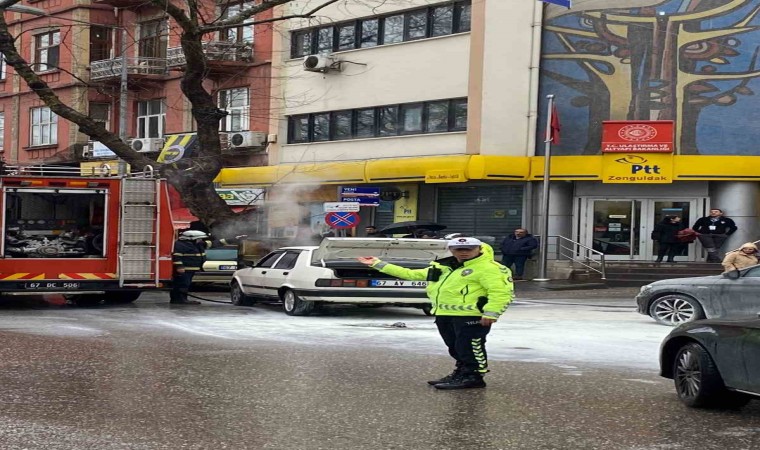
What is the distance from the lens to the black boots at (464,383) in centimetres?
897

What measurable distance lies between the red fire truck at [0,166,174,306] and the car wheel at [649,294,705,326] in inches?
319

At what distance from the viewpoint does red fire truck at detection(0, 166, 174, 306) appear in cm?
1730

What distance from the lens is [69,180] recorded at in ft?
57.4

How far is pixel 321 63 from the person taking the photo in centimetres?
3372

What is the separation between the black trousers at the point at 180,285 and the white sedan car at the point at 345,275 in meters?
1.86

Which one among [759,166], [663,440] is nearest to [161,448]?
[663,440]

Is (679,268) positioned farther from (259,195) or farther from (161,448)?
(161,448)

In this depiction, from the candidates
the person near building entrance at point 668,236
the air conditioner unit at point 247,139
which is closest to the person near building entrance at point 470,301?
the person near building entrance at point 668,236

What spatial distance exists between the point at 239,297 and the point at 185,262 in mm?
1171

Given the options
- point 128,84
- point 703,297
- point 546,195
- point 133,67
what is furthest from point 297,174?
point 703,297

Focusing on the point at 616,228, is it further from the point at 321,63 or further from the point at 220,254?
the point at 220,254

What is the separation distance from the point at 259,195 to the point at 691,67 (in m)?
14.5

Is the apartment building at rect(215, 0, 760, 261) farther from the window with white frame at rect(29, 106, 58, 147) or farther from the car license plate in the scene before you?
the car license plate

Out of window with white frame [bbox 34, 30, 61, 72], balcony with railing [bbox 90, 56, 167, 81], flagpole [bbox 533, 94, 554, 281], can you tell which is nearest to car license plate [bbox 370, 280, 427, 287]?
flagpole [bbox 533, 94, 554, 281]
